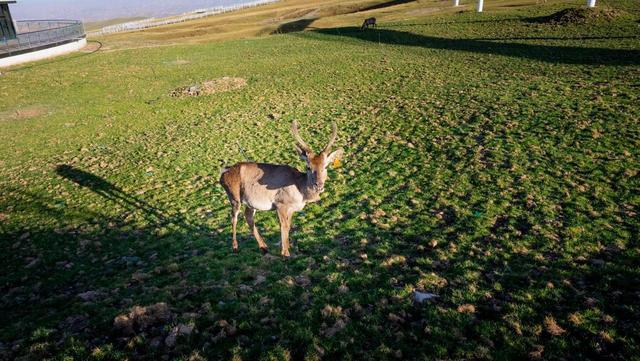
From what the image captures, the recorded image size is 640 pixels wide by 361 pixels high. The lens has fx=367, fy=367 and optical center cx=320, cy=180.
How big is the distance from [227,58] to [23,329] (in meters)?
36.9

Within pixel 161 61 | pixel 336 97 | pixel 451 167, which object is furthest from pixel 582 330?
pixel 161 61

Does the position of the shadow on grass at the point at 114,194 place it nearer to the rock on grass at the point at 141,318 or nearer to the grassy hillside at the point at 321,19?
the rock on grass at the point at 141,318

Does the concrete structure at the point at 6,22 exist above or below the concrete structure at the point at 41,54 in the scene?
above

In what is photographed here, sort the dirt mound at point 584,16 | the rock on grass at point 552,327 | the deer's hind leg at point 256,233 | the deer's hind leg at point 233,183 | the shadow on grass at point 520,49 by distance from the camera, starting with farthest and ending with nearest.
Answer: the dirt mound at point 584,16 → the shadow on grass at point 520,49 → the deer's hind leg at point 256,233 → the deer's hind leg at point 233,183 → the rock on grass at point 552,327

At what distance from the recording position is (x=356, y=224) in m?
10.8

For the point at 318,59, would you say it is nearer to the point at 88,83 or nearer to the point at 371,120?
the point at 371,120

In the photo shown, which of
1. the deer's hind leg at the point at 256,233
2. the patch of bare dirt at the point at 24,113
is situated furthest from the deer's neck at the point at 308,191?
the patch of bare dirt at the point at 24,113

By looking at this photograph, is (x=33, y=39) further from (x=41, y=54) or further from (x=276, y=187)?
(x=276, y=187)

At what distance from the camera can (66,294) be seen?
8.71m

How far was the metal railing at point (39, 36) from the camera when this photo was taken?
4284 centimetres

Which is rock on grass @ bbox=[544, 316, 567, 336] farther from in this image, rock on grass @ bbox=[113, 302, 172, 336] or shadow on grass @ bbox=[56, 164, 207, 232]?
shadow on grass @ bbox=[56, 164, 207, 232]

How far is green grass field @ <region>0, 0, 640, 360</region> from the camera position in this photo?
6.73 meters

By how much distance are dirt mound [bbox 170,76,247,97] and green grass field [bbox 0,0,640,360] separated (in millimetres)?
1195

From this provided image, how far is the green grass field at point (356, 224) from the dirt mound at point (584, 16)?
10402 mm
